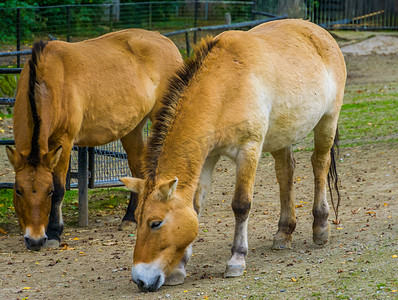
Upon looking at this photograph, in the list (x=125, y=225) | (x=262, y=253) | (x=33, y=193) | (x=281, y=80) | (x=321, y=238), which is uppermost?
(x=281, y=80)

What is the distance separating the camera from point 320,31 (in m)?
6.21

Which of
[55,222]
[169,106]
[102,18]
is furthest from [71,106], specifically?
[102,18]

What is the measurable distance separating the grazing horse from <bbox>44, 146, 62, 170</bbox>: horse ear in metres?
1.34

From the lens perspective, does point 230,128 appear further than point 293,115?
No

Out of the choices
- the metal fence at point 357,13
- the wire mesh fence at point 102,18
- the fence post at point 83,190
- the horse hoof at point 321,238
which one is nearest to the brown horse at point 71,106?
the fence post at point 83,190

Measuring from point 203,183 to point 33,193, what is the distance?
1.53 m

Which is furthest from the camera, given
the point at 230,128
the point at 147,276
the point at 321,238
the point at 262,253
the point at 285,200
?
the point at 285,200

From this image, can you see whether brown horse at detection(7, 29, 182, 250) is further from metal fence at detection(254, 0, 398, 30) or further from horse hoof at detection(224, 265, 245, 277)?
metal fence at detection(254, 0, 398, 30)

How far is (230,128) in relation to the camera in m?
4.86

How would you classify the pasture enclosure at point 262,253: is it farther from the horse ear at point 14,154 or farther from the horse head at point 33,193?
the horse ear at point 14,154

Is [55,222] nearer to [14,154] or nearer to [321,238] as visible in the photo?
[14,154]

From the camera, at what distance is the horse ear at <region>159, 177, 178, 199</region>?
434 centimetres

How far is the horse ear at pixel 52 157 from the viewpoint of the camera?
5.67 m

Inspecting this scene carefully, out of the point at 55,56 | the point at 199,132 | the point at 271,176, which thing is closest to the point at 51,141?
the point at 55,56
